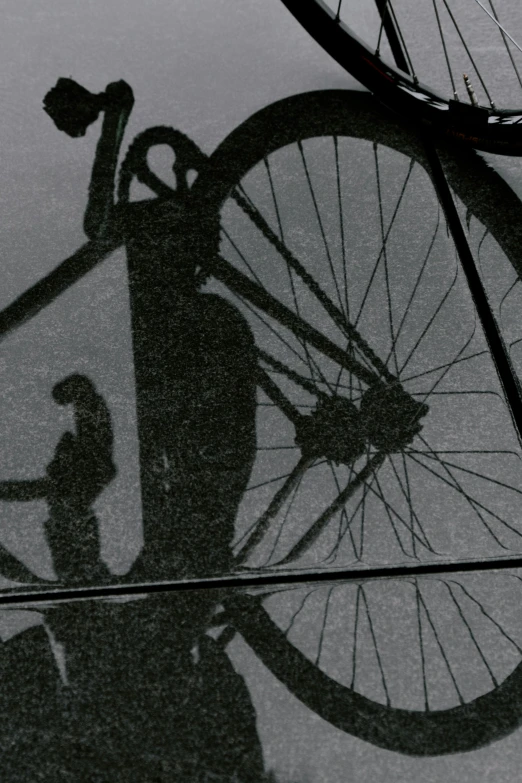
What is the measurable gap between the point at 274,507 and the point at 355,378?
0.38 meters

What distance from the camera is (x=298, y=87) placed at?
2.66 meters

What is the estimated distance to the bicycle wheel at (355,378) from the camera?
1.59 m

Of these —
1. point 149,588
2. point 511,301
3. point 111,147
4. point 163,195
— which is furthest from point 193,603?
point 111,147

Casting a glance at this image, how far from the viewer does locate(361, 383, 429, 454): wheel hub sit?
1.79m

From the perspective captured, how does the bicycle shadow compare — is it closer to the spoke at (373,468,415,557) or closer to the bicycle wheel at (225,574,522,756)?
the bicycle wheel at (225,574,522,756)

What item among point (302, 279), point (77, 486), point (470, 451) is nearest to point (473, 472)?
point (470, 451)

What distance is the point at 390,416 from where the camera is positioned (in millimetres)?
1837

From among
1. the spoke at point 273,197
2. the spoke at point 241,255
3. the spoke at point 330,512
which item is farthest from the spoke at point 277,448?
the spoke at point 273,197

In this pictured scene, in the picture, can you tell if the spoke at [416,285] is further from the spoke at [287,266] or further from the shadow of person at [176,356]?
the shadow of person at [176,356]

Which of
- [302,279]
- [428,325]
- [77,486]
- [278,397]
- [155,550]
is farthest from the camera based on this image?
[302,279]

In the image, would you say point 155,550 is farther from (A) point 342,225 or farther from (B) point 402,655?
(A) point 342,225

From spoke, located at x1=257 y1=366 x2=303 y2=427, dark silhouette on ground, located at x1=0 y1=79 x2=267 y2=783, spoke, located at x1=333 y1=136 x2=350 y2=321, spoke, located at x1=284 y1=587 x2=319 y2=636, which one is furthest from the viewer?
spoke, located at x1=333 y1=136 x2=350 y2=321

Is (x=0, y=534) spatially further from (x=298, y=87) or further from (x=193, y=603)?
(x=298, y=87)

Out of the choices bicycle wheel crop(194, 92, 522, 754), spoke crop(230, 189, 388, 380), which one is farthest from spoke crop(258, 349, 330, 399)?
spoke crop(230, 189, 388, 380)
